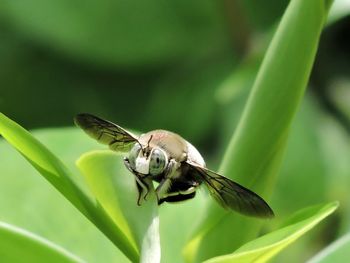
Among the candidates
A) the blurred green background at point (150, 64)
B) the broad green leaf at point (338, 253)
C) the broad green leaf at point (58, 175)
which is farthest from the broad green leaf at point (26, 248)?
the blurred green background at point (150, 64)

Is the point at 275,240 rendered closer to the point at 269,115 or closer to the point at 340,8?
the point at 269,115

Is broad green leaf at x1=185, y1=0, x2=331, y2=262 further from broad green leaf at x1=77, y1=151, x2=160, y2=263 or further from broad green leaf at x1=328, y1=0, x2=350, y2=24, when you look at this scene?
broad green leaf at x1=328, y1=0, x2=350, y2=24

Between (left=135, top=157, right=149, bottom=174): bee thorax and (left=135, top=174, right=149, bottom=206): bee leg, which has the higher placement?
(left=135, top=157, right=149, bottom=174): bee thorax

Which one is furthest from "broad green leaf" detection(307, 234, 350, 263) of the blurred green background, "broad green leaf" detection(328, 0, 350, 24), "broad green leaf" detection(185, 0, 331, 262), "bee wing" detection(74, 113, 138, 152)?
the blurred green background

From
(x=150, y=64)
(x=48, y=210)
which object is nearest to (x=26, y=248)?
(x=48, y=210)

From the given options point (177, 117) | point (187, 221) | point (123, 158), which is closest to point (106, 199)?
point (123, 158)

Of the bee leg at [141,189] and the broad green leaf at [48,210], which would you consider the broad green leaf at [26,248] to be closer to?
the bee leg at [141,189]
